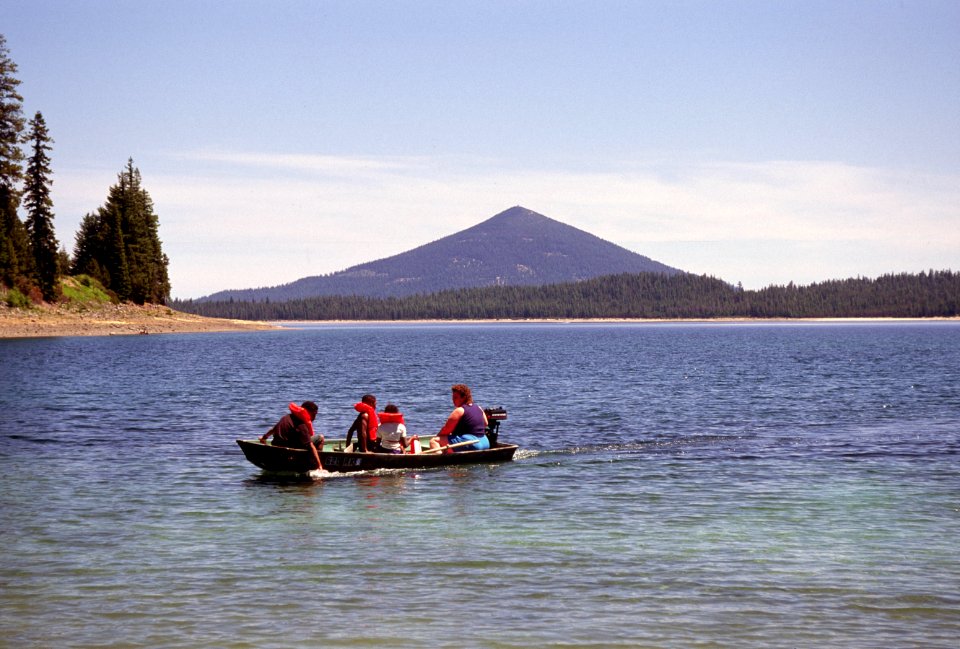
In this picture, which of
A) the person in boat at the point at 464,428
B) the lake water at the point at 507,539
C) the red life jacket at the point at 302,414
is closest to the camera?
the lake water at the point at 507,539

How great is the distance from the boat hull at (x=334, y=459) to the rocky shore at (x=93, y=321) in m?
111

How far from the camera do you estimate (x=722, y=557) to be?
55.3 feet

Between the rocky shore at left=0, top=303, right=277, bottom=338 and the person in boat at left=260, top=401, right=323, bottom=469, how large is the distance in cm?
11098

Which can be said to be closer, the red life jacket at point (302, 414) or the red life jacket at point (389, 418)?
the red life jacket at point (302, 414)

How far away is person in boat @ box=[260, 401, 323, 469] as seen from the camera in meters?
26.1

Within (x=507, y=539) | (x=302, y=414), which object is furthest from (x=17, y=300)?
(x=507, y=539)

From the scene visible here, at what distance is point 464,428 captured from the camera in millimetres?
29047

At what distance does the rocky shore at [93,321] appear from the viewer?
127m

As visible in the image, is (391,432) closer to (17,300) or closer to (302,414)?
(302,414)

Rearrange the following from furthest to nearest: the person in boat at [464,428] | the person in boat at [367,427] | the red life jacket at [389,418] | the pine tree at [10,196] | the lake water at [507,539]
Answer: the pine tree at [10,196] < the person in boat at [464,428] < the red life jacket at [389,418] < the person in boat at [367,427] < the lake water at [507,539]

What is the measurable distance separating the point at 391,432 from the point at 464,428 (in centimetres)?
247

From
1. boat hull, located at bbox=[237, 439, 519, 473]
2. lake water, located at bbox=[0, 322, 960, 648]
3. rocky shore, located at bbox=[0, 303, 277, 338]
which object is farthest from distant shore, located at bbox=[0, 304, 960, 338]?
boat hull, located at bbox=[237, 439, 519, 473]

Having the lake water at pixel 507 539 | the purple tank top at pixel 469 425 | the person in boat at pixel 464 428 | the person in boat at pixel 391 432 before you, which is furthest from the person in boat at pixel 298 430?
the purple tank top at pixel 469 425

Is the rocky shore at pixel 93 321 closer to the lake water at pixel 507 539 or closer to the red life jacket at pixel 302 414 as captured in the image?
the lake water at pixel 507 539
